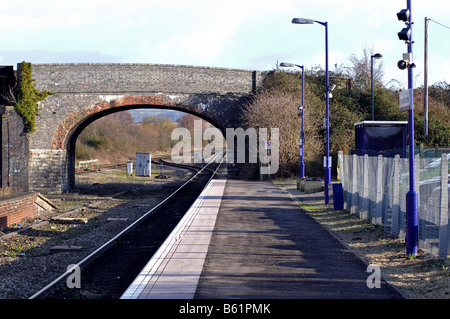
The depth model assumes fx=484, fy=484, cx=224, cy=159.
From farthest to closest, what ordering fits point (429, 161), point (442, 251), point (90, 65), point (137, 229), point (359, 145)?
point (90, 65) → point (359, 145) → point (137, 229) → point (429, 161) → point (442, 251)

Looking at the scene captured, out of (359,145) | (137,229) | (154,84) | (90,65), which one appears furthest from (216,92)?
(137,229)

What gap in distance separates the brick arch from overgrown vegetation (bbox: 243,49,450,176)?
4791mm

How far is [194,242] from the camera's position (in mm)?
10984

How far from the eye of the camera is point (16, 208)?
1639cm

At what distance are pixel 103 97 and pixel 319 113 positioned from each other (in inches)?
596

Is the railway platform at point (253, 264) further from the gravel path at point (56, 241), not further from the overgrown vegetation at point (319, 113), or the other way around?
the overgrown vegetation at point (319, 113)

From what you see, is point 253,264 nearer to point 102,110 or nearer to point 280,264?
point 280,264

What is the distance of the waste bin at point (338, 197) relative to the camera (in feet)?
56.9

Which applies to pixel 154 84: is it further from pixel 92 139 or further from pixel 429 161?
pixel 92 139

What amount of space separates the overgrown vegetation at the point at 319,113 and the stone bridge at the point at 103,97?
235 cm

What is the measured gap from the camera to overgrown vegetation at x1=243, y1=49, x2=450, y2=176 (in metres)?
32.3

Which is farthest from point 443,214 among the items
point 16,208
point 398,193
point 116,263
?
point 16,208

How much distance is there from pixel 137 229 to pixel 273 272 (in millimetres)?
7541

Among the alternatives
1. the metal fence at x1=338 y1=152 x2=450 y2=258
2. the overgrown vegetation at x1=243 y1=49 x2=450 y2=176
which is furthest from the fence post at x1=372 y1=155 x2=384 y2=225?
the overgrown vegetation at x1=243 y1=49 x2=450 y2=176
